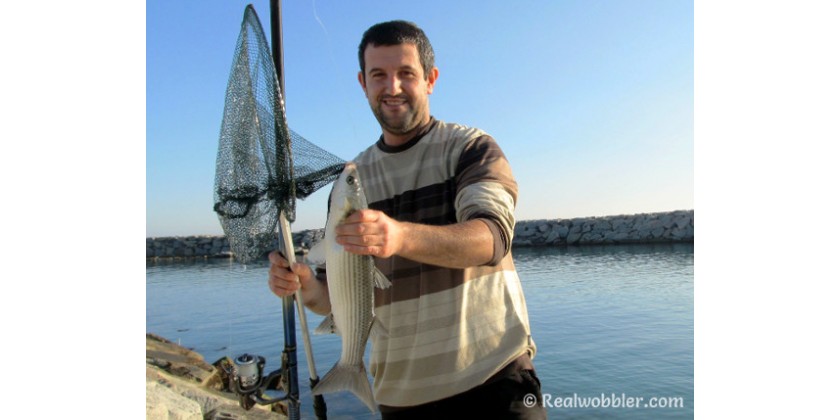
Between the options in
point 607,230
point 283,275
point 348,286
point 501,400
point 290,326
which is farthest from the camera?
point 607,230

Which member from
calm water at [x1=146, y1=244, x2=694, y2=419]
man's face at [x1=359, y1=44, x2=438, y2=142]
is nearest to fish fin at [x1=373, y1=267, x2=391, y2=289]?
man's face at [x1=359, y1=44, x2=438, y2=142]

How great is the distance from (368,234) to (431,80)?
150cm

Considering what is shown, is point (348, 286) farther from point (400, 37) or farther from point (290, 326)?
point (400, 37)

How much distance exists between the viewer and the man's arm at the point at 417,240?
211cm

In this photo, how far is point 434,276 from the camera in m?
2.97

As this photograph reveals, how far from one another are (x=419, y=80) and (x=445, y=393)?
1653mm

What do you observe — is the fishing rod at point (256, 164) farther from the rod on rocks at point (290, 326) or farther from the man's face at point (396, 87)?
the man's face at point (396, 87)

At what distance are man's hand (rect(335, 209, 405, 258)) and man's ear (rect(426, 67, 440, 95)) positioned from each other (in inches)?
52.6

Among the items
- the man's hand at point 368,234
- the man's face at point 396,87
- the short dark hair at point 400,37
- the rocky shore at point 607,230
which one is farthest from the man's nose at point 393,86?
the rocky shore at point 607,230

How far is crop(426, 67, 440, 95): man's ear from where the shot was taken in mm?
3287

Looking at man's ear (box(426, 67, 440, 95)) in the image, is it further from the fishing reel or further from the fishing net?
the fishing reel

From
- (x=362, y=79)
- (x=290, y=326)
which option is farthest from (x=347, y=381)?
(x=362, y=79)
